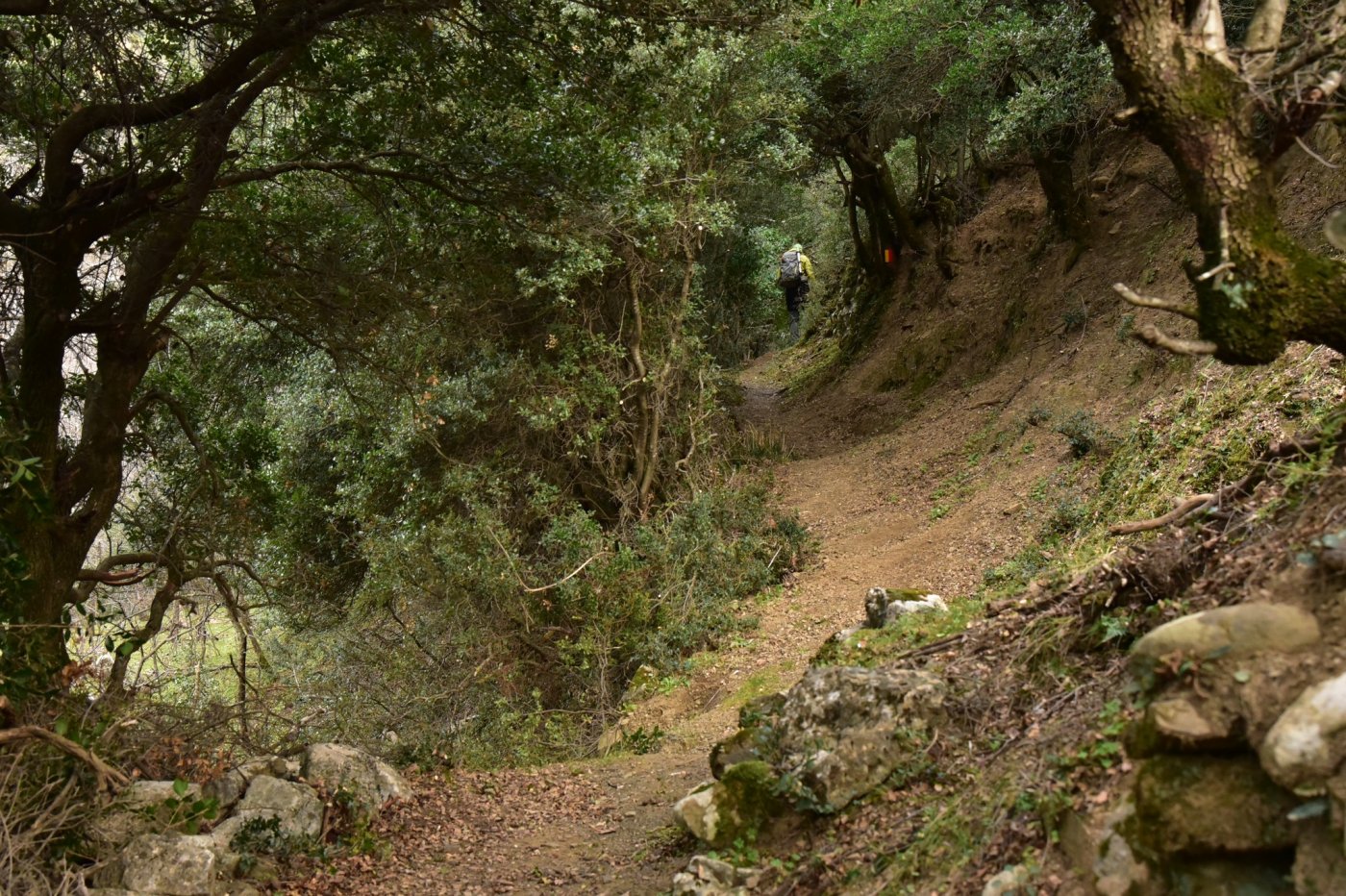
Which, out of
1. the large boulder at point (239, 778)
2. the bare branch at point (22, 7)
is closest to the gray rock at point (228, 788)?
the large boulder at point (239, 778)

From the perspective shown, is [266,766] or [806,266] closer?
[266,766]

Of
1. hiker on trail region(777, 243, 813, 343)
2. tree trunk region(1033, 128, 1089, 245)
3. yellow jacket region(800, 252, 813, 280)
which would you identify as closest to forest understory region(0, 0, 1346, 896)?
tree trunk region(1033, 128, 1089, 245)

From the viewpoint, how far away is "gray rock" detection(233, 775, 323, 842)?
266 inches

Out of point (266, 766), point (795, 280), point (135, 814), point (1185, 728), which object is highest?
point (795, 280)

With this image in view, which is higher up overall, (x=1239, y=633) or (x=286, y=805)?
(x=1239, y=633)

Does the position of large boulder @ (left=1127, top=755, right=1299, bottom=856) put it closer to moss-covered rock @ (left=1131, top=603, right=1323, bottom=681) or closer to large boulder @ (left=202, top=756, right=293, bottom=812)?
moss-covered rock @ (left=1131, top=603, right=1323, bottom=681)

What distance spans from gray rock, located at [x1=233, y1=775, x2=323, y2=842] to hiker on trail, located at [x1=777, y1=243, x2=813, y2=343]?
20.5 m

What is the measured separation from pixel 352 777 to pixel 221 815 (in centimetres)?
100

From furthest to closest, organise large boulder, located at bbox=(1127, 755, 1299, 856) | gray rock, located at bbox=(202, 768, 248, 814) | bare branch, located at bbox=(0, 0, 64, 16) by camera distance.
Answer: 1. gray rock, located at bbox=(202, 768, 248, 814)
2. bare branch, located at bbox=(0, 0, 64, 16)
3. large boulder, located at bbox=(1127, 755, 1299, 856)

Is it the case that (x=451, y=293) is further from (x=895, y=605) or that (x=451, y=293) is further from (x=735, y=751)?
(x=735, y=751)

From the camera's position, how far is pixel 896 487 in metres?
14.8

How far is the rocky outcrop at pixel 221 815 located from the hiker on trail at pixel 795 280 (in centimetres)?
1975

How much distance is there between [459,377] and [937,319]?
933 centimetres

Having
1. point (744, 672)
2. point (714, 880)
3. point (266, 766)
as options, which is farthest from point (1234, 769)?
point (744, 672)
